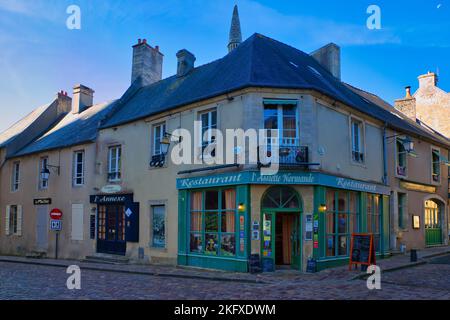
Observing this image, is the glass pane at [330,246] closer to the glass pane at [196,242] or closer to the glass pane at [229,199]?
the glass pane at [229,199]

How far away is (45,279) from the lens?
1180cm

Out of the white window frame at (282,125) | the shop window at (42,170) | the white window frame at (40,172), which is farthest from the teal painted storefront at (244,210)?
the shop window at (42,170)

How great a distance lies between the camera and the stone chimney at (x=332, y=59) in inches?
768

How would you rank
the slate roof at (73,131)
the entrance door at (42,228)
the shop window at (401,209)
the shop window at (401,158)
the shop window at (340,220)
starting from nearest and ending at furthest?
the shop window at (340,220) → the shop window at (401,158) → the shop window at (401,209) → the slate roof at (73,131) → the entrance door at (42,228)

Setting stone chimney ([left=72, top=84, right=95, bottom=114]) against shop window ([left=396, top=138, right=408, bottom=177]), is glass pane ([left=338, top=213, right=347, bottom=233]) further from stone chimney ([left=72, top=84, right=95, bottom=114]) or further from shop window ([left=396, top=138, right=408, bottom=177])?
stone chimney ([left=72, top=84, right=95, bottom=114])

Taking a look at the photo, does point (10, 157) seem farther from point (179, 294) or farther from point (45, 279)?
point (179, 294)

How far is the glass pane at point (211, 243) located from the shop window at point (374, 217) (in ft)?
18.9

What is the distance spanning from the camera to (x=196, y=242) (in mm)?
13688

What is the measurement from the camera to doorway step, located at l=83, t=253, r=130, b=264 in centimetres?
1582

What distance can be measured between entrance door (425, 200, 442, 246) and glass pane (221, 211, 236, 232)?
11420 millimetres

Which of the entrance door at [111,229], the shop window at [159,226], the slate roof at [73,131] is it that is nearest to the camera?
the shop window at [159,226]
